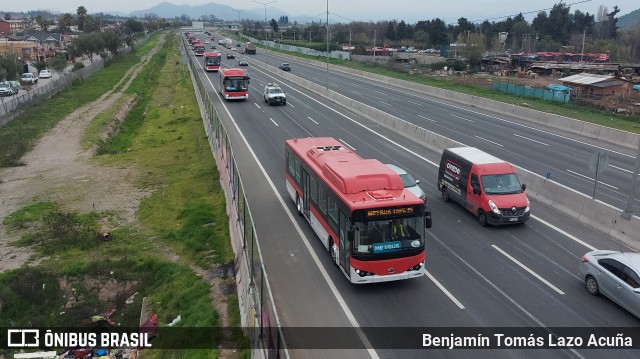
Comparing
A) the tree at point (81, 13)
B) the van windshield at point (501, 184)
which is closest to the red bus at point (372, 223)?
the van windshield at point (501, 184)

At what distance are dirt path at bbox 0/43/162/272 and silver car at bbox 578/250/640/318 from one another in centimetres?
1748

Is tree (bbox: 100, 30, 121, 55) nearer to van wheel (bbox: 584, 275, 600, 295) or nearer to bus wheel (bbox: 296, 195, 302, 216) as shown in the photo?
bus wheel (bbox: 296, 195, 302, 216)

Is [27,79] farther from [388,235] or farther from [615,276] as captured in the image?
[615,276]

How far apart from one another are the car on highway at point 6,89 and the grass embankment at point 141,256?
4500 centimetres

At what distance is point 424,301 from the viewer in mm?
13891

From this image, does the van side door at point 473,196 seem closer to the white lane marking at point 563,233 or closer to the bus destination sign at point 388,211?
the white lane marking at point 563,233

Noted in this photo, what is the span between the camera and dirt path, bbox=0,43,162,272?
23.9 metres

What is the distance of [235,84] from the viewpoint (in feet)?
161

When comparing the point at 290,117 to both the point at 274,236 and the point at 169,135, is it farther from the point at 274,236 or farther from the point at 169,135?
the point at 274,236

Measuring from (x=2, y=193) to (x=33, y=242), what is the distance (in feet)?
29.5

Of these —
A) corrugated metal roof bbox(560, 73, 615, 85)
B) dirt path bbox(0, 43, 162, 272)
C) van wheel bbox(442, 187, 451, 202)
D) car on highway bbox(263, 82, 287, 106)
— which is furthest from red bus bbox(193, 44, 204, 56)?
van wheel bbox(442, 187, 451, 202)

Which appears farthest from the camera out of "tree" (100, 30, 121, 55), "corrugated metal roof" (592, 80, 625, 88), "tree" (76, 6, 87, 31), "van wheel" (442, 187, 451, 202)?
"tree" (76, 6, 87, 31)

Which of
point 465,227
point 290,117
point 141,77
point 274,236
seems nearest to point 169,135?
point 290,117

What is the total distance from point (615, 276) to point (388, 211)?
583 centimetres
